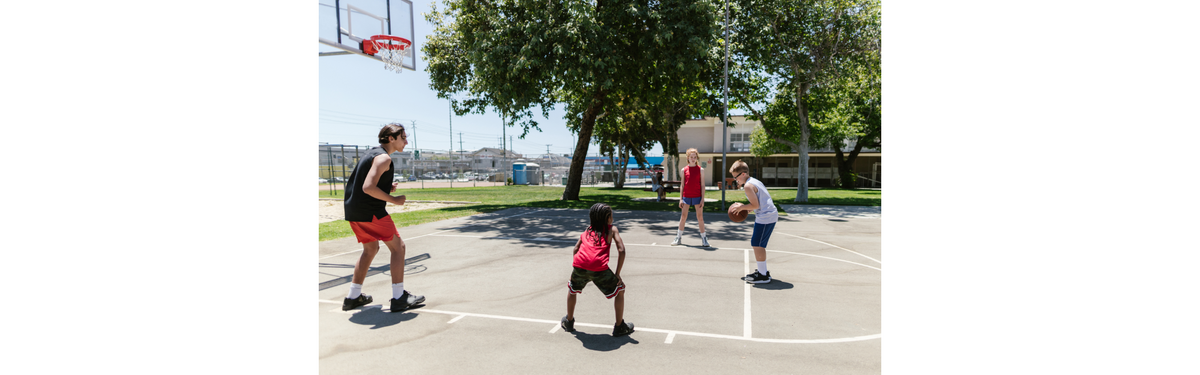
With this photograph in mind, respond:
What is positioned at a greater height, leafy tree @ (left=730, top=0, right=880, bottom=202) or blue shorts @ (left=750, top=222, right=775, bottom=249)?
leafy tree @ (left=730, top=0, right=880, bottom=202)

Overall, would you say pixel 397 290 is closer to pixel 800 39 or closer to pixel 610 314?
pixel 610 314

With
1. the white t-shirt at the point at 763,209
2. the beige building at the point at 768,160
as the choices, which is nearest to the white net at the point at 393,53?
the white t-shirt at the point at 763,209

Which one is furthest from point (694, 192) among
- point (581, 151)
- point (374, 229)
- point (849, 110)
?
point (849, 110)

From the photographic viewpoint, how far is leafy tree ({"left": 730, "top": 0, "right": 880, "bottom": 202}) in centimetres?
1709

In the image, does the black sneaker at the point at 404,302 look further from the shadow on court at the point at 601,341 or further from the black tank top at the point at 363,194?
the shadow on court at the point at 601,341

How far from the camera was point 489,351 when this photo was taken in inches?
135

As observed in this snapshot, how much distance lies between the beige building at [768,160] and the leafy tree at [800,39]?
66.8 ft

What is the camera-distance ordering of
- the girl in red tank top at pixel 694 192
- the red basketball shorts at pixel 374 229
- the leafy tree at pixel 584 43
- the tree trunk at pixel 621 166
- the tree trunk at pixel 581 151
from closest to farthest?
the red basketball shorts at pixel 374 229
the girl in red tank top at pixel 694 192
the leafy tree at pixel 584 43
the tree trunk at pixel 581 151
the tree trunk at pixel 621 166

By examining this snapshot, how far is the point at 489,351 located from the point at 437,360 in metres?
0.34

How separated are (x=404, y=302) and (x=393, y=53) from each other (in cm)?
920

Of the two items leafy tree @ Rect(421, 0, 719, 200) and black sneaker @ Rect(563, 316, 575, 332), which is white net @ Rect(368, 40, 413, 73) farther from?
black sneaker @ Rect(563, 316, 575, 332)

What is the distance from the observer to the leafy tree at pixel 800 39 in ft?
56.1

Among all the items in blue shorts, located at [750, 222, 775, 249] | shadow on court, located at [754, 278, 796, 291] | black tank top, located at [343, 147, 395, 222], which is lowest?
shadow on court, located at [754, 278, 796, 291]

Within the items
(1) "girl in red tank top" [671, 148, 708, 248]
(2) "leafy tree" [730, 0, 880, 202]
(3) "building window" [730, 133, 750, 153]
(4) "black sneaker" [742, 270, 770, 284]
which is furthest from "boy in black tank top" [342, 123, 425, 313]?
(3) "building window" [730, 133, 750, 153]
